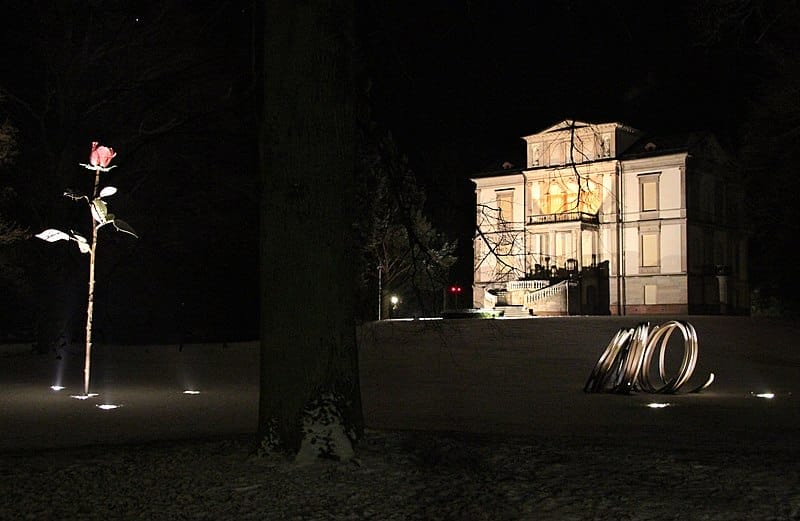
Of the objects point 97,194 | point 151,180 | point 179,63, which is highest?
point 179,63

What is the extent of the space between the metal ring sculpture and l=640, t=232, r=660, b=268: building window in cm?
3658

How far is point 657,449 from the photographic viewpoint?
8531mm

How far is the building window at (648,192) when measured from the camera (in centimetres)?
5219

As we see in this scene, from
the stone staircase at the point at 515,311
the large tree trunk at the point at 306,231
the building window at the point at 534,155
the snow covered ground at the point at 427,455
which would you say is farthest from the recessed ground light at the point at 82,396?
the building window at the point at 534,155

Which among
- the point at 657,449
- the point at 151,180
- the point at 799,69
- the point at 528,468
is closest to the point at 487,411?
the point at 657,449

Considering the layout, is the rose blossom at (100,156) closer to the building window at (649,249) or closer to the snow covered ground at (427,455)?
the snow covered ground at (427,455)

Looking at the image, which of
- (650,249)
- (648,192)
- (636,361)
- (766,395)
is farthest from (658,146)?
(636,361)

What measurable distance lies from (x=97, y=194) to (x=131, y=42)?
13737 millimetres

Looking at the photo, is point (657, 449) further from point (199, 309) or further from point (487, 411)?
point (199, 309)

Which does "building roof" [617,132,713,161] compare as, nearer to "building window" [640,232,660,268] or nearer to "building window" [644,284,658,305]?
"building window" [640,232,660,268]

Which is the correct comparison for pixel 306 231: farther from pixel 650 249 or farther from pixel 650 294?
A: pixel 650 249

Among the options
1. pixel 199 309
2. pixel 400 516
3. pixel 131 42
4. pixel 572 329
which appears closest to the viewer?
pixel 400 516

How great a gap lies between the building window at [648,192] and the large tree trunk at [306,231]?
152ft

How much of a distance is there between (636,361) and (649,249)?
122 ft
